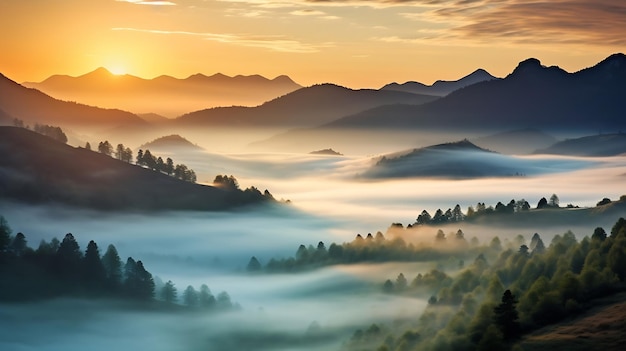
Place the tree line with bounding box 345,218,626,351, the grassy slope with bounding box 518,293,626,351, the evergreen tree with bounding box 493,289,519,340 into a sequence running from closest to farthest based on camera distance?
the grassy slope with bounding box 518,293,626,351
the evergreen tree with bounding box 493,289,519,340
the tree line with bounding box 345,218,626,351

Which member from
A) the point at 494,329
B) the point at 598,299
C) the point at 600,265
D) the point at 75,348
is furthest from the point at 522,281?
the point at 75,348

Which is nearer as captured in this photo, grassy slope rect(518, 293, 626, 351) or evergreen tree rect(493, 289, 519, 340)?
grassy slope rect(518, 293, 626, 351)

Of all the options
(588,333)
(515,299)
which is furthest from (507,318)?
(515,299)

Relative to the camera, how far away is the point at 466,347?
123688mm

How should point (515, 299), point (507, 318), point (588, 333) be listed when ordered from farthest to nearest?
point (515, 299) < point (507, 318) < point (588, 333)

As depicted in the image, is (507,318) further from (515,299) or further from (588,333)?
(515,299)

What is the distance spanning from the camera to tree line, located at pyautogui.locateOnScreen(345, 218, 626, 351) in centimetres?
12121

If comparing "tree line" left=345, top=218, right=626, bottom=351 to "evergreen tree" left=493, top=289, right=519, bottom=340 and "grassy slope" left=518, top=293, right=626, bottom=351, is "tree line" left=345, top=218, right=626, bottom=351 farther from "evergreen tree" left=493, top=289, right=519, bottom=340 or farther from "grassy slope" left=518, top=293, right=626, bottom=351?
"grassy slope" left=518, top=293, right=626, bottom=351

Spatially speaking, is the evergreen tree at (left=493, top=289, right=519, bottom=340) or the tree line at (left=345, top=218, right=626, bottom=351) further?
the tree line at (left=345, top=218, right=626, bottom=351)

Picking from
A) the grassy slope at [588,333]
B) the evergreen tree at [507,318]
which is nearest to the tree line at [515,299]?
the evergreen tree at [507,318]

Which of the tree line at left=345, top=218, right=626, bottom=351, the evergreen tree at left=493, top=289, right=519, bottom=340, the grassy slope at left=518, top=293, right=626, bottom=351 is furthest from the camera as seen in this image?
the tree line at left=345, top=218, right=626, bottom=351

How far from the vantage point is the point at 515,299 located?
138 meters

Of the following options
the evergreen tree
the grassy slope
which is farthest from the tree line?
the grassy slope

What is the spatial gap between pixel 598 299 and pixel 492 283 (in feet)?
104
